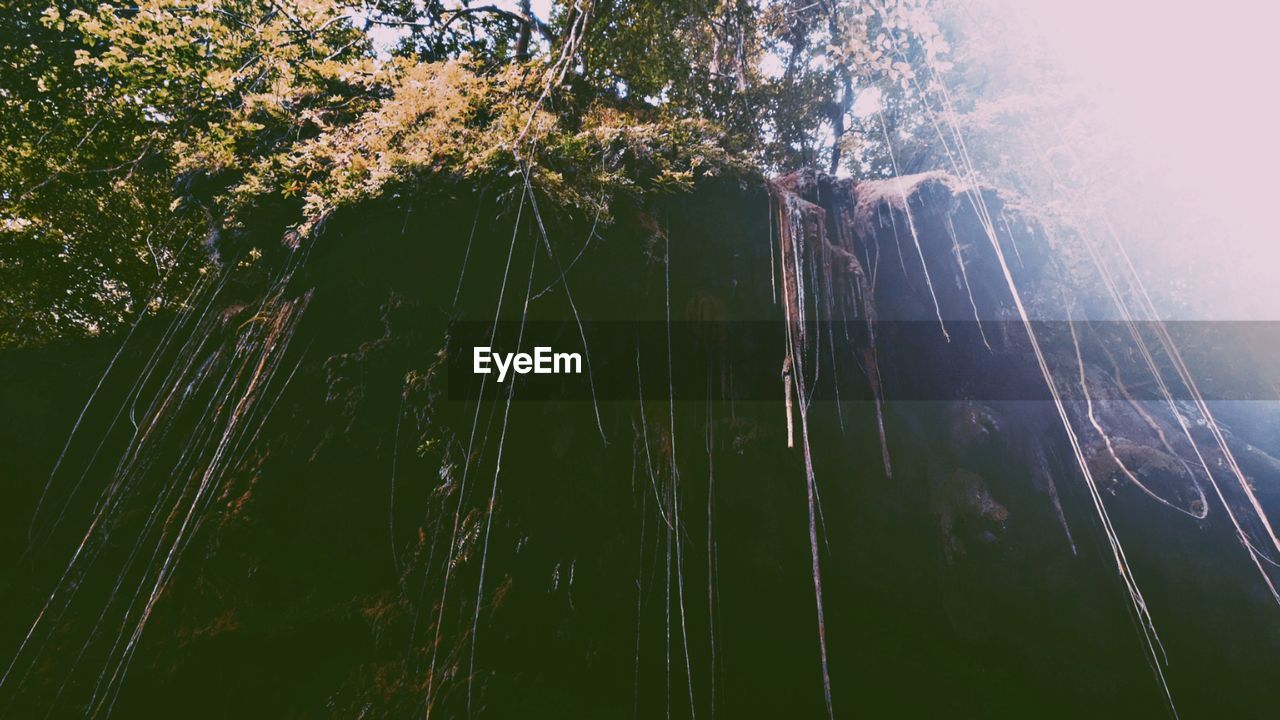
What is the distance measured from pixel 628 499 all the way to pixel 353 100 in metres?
4.52

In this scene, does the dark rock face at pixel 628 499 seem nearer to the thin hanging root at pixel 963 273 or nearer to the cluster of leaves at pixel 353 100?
the thin hanging root at pixel 963 273

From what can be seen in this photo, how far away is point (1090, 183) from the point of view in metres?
4.55

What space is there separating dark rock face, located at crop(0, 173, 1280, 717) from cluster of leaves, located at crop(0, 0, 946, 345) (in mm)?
452

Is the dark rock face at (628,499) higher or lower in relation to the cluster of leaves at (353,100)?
lower

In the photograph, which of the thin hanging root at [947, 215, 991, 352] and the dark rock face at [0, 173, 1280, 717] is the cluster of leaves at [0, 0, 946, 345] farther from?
the thin hanging root at [947, 215, 991, 352]

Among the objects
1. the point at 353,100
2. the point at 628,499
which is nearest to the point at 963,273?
the point at 628,499

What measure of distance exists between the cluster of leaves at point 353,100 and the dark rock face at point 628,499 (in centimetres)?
45

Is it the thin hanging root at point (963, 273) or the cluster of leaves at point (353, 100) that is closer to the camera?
the cluster of leaves at point (353, 100)

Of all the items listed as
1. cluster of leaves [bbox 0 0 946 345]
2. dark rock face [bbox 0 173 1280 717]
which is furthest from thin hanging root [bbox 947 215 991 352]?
cluster of leaves [bbox 0 0 946 345]

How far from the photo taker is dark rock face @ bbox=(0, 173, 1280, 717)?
354 centimetres

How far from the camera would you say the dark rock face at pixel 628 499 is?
11.6 feet

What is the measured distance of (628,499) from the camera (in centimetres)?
424

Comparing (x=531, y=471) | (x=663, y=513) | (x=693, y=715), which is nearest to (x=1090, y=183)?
(x=663, y=513)

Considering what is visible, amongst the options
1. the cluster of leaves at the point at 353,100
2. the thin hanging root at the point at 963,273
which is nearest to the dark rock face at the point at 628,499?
the thin hanging root at the point at 963,273
